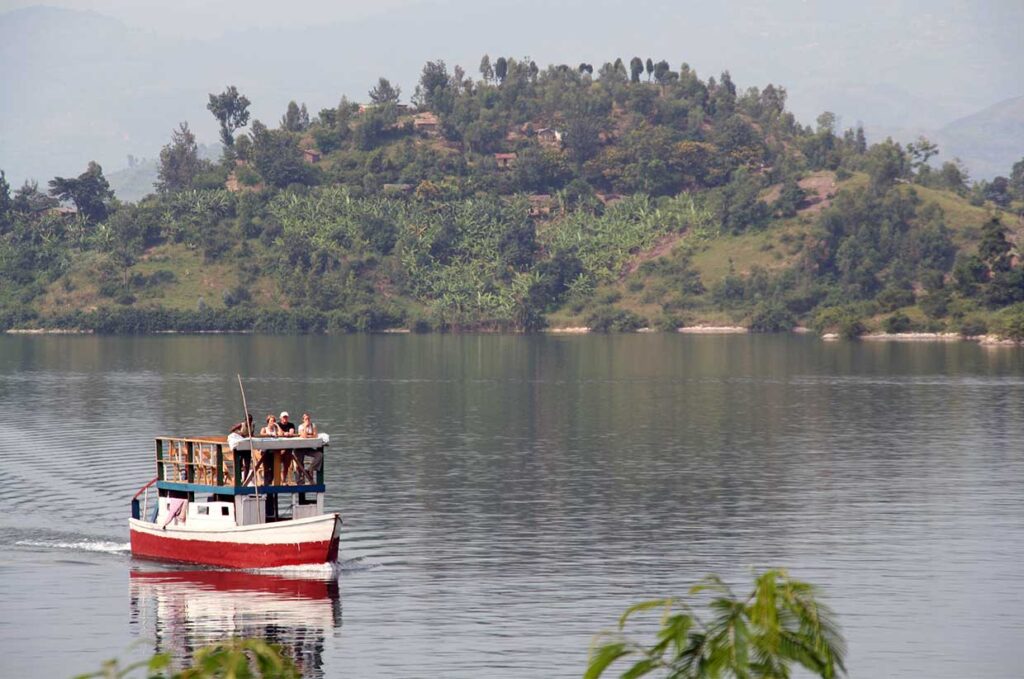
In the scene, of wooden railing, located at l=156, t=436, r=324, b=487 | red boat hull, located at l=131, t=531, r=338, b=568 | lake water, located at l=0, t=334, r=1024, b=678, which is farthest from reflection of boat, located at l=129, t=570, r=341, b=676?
wooden railing, located at l=156, t=436, r=324, b=487

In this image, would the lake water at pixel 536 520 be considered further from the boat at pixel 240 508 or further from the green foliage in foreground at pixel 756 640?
the green foliage in foreground at pixel 756 640

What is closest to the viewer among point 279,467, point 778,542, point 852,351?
point 279,467

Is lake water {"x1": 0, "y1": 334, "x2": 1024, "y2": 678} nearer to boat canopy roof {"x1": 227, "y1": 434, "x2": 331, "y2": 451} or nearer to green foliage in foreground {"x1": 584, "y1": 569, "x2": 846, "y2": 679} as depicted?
boat canopy roof {"x1": 227, "y1": 434, "x2": 331, "y2": 451}

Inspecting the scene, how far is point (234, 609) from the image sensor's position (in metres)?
47.9

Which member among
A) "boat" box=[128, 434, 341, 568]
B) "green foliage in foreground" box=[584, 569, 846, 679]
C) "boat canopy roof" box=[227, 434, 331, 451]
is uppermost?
"green foliage in foreground" box=[584, 569, 846, 679]

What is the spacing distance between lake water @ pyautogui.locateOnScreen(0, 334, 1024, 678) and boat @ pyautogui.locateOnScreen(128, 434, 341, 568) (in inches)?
40.6

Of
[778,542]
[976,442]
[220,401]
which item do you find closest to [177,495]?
[778,542]

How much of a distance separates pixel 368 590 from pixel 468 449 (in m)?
40.4

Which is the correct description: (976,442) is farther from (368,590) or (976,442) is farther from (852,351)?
(852,351)

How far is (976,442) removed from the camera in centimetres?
9375

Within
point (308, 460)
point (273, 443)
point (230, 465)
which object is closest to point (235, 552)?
point (230, 465)

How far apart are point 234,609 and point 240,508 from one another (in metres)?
6.69

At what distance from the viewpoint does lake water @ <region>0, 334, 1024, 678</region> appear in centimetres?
4484

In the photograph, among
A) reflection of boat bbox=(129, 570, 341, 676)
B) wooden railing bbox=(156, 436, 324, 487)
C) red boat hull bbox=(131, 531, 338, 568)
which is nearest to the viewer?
reflection of boat bbox=(129, 570, 341, 676)
